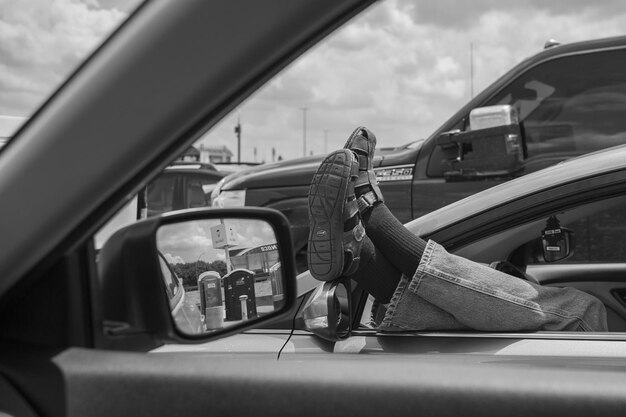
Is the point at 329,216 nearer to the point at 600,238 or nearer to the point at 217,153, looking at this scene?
the point at 217,153

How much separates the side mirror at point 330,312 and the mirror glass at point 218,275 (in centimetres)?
65

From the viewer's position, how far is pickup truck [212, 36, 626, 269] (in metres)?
5.34

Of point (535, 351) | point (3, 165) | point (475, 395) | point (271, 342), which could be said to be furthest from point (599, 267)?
point (3, 165)

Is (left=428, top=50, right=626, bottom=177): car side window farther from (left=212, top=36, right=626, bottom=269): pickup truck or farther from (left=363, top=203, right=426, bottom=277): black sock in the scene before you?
(left=363, top=203, right=426, bottom=277): black sock

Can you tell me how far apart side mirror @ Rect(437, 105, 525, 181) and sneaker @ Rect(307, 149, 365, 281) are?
3.64 metres

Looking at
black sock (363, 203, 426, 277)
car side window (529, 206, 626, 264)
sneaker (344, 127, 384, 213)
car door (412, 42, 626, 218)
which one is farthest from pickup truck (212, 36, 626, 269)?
black sock (363, 203, 426, 277)

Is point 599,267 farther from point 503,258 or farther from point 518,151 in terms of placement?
point 518,151

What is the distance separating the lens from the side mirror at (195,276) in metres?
1.11

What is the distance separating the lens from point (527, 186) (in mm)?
2154

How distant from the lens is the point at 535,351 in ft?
6.07

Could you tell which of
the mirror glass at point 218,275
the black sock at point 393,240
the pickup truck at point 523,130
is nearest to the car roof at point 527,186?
the black sock at point 393,240

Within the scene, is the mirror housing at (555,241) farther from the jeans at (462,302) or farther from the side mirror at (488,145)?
the side mirror at (488,145)

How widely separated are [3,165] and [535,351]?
1.31 meters

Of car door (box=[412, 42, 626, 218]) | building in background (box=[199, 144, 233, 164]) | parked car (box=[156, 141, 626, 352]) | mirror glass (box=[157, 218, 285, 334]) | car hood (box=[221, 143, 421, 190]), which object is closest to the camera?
mirror glass (box=[157, 218, 285, 334])
